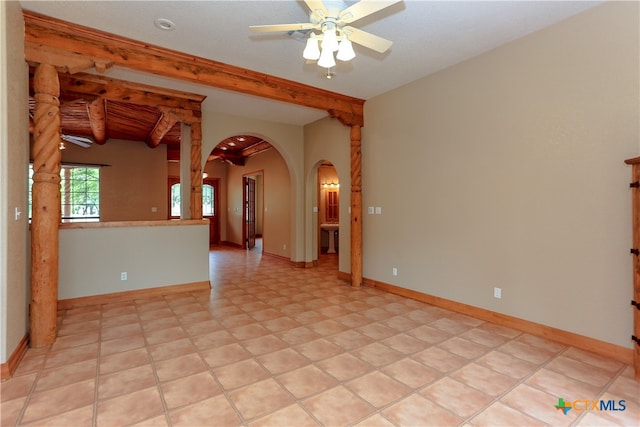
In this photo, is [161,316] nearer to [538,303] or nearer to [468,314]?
[468,314]

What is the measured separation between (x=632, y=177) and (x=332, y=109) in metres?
3.49

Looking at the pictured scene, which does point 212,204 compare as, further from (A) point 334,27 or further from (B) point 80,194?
(A) point 334,27

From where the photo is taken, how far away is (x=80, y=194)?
8.09 meters

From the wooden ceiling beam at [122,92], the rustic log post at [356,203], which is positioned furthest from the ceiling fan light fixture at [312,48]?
the wooden ceiling beam at [122,92]

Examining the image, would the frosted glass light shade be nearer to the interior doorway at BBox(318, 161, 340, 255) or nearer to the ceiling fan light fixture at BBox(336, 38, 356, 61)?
the ceiling fan light fixture at BBox(336, 38, 356, 61)

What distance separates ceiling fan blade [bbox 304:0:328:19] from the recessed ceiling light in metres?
1.54

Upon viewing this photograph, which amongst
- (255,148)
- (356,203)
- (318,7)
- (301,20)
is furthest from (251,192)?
(318,7)

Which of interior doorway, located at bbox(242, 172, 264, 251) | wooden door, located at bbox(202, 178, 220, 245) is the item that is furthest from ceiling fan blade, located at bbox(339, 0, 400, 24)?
wooden door, located at bbox(202, 178, 220, 245)

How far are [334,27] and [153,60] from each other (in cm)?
215

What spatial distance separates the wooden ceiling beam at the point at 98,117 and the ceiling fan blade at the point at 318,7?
3661mm

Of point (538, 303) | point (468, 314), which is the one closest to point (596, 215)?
point (538, 303)

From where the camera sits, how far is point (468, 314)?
3730mm

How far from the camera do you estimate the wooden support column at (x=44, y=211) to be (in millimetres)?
2867

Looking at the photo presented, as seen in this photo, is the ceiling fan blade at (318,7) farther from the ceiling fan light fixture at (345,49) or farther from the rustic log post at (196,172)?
the rustic log post at (196,172)
